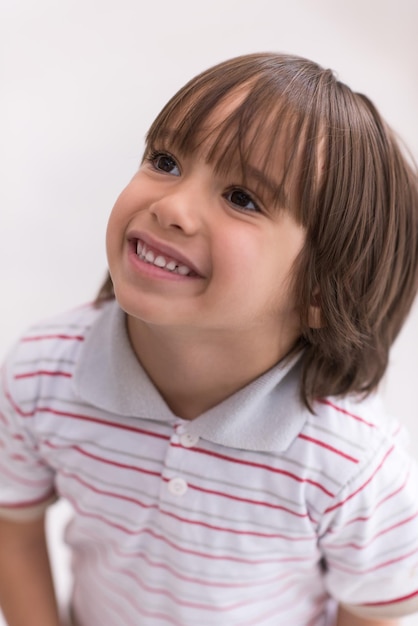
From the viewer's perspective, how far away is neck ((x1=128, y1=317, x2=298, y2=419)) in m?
0.50

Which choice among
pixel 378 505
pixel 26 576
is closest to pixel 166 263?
pixel 378 505

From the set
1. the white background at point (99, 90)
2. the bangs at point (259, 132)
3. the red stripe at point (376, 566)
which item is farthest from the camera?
the white background at point (99, 90)

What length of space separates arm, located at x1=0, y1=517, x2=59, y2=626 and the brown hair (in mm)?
255

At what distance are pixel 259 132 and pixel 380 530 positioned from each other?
26cm

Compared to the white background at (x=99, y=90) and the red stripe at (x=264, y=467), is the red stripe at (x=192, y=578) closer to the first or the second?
the red stripe at (x=264, y=467)

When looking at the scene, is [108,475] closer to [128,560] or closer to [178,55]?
[128,560]

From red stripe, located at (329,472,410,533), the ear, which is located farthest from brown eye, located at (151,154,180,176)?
red stripe, located at (329,472,410,533)

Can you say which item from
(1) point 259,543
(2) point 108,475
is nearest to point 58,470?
(2) point 108,475

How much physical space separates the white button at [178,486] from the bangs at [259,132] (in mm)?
185

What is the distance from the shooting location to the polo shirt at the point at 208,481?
1.68 ft

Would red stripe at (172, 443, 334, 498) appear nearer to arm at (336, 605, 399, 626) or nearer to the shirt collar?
the shirt collar

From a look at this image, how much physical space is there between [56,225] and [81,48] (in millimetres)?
184

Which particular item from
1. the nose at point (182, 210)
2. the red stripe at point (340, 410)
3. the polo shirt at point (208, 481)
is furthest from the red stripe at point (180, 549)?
the nose at point (182, 210)

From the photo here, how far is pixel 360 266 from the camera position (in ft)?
1.57
